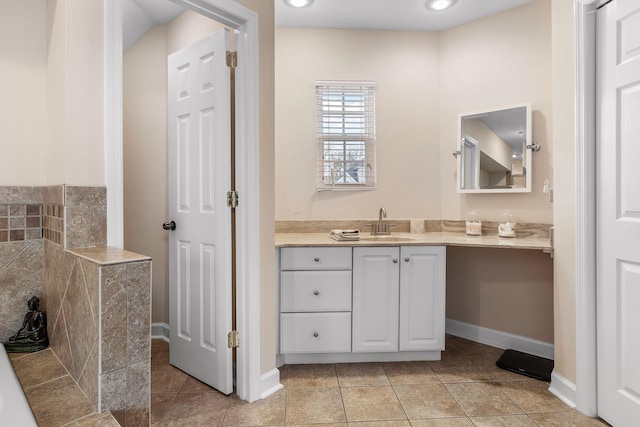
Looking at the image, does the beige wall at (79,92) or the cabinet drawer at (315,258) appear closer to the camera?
the beige wall at (79,92)

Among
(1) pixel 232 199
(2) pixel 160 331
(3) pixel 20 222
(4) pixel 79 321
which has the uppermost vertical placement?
(1) pixel 232 199

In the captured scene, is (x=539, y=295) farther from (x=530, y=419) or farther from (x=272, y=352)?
(x=272, y=352)

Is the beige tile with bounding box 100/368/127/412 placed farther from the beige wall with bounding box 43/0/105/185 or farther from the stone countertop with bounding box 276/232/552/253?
the stone countertop with bounding box 276/232/552/253

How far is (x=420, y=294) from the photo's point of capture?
2467mm

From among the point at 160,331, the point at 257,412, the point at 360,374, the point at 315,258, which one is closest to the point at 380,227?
the point at 315,258

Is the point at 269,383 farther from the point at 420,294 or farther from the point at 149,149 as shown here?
the point at 149,149

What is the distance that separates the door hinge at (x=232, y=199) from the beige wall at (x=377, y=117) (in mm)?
974

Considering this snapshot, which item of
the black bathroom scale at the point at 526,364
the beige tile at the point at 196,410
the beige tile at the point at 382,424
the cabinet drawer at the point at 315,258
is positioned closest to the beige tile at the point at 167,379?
the beige tile at the point at 196,410

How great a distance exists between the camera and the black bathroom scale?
2.30 m

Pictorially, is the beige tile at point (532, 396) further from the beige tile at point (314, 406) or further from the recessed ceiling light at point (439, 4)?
the recessed ceiling light at point (439, 4)

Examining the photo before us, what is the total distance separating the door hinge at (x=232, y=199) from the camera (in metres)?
2.02

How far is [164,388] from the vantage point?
6.98ft

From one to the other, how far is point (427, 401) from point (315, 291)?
0.91 m

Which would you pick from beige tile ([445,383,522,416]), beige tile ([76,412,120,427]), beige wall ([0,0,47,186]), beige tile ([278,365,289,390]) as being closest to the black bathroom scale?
beige tile ([445,383,522,416])
